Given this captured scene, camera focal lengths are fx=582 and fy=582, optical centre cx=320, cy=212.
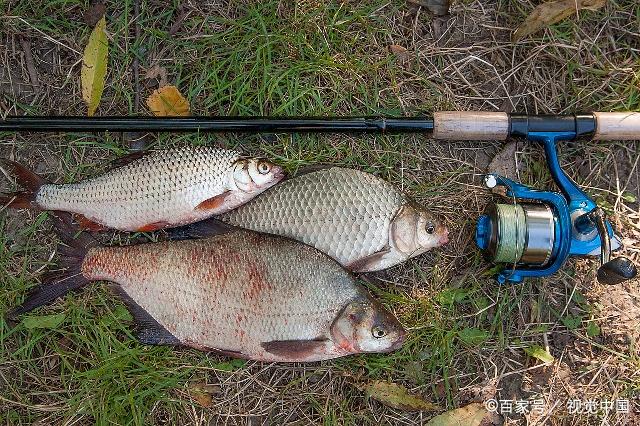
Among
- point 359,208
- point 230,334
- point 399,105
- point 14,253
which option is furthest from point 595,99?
point 14,253

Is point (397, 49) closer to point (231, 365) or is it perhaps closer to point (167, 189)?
point (167, 189)

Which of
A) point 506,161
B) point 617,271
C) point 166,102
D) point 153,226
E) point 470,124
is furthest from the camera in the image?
point 506,161

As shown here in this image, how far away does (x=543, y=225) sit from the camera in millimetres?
2836

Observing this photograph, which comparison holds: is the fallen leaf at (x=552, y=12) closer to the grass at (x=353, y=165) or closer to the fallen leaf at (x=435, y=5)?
the grass at (x=353, y=165)

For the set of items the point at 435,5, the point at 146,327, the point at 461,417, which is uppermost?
the point at 435,5

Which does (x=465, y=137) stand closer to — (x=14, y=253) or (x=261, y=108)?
(x=261, y=108)

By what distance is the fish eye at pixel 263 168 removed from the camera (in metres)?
2.72

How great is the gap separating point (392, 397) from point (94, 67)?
7.56 feet

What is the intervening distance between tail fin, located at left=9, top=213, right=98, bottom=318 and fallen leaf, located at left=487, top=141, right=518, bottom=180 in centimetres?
212

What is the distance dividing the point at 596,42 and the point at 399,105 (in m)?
1.18

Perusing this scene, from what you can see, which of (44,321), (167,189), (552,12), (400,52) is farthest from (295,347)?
(552,12)

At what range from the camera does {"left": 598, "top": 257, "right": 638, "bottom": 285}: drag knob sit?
2.65 meters

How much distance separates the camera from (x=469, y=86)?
3186 mm

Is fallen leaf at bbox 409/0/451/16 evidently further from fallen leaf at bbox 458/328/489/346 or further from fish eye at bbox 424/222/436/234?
fallen leaf at bbox 458/328/489/346
